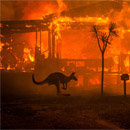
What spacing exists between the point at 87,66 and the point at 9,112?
1265 centimetres

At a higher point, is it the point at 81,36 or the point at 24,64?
the point at 81,36

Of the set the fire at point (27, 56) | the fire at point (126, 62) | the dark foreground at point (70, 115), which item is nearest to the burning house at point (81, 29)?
the fire at point (126, 62)

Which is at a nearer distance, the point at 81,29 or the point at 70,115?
the point at 70,115

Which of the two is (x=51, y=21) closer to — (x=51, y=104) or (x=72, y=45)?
(x=72, y=45)

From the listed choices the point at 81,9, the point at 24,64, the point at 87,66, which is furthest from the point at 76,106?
the point at 24,64

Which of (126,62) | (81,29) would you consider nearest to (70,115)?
(81,29)

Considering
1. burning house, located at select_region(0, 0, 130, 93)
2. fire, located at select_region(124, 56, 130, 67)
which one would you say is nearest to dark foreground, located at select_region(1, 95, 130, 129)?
burning house, located at select_region(0, 0, 130, 93)

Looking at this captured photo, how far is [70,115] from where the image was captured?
25.7 feet

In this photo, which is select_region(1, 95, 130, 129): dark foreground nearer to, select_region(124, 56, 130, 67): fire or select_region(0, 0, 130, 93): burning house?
select_region(0, 0, 130, 93): burning house

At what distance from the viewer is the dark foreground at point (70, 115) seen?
256 inches

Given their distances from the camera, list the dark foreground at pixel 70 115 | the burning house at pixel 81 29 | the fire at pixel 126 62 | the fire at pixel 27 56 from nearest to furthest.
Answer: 1. the dark foreground at pixel 70 115
2. the burning house at pixel 81 29
3. the fire at pixel 126 62
4. the fire at pixel 27 56

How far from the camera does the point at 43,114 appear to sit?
7.86m

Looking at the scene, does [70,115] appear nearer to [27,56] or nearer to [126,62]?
[126,62]

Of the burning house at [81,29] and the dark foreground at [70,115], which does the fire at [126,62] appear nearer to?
the burning house at [81,29]
